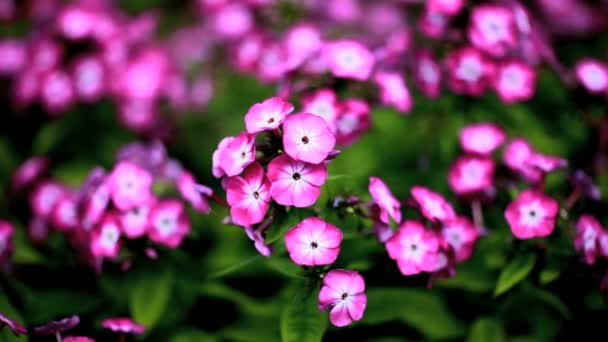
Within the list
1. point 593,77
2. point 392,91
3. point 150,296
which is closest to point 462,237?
point 392,91

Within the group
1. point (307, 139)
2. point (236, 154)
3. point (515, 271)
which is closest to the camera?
Result: point (307, 139)

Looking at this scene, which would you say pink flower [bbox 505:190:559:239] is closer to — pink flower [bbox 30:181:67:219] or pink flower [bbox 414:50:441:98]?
pink flower [bbox 414:50:441:98]

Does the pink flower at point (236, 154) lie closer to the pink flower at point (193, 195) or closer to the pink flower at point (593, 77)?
the pink flower at point (193, 195)

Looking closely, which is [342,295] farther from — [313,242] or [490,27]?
[490,27]

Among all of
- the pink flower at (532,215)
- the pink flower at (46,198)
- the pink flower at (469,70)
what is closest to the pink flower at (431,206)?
the pink flower at (532,215)

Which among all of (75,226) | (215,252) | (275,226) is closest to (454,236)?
(275,226)

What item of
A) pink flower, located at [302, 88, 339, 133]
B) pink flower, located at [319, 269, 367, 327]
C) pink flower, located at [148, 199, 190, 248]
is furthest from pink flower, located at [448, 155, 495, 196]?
pink flower, located at [148, 199, 190, 248]
